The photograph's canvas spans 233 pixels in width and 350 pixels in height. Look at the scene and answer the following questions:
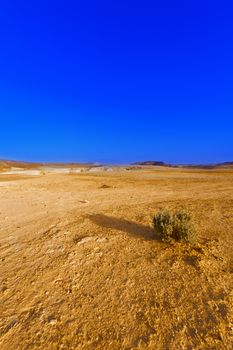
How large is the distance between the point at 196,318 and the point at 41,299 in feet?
7.24

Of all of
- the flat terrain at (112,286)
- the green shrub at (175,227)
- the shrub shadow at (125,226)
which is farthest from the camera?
the shrub shadow at (125,226)

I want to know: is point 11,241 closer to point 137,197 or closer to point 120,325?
point 120,325

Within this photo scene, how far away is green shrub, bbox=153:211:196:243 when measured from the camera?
5.32 meters

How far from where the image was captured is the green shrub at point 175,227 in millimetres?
5316

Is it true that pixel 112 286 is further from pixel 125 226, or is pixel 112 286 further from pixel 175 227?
pixel 125 226

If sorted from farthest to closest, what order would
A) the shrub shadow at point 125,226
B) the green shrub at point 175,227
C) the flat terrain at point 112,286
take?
the shrub shadow at point 125,226 < the green shrub at point 175,227 < the flat terrain at point 112,286

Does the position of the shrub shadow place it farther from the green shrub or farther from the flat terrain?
the green shrub

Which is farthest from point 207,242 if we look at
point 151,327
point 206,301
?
point 151,327

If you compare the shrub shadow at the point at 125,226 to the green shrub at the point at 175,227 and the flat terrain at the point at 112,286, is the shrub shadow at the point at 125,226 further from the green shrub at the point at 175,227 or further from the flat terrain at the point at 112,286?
the green shrub at the point at 175,227

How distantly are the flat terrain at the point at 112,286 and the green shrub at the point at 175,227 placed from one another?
8.6 inches

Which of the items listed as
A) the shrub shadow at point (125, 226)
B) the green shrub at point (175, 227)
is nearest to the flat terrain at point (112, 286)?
the shrub shadow at point (125, 226)

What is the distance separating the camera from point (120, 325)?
9.64 ft

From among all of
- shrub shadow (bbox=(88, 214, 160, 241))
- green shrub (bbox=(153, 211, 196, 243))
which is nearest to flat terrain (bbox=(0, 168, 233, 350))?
shrub shadow (bbox=(88, 214, 160, 241))

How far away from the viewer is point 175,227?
5523 millimetres
